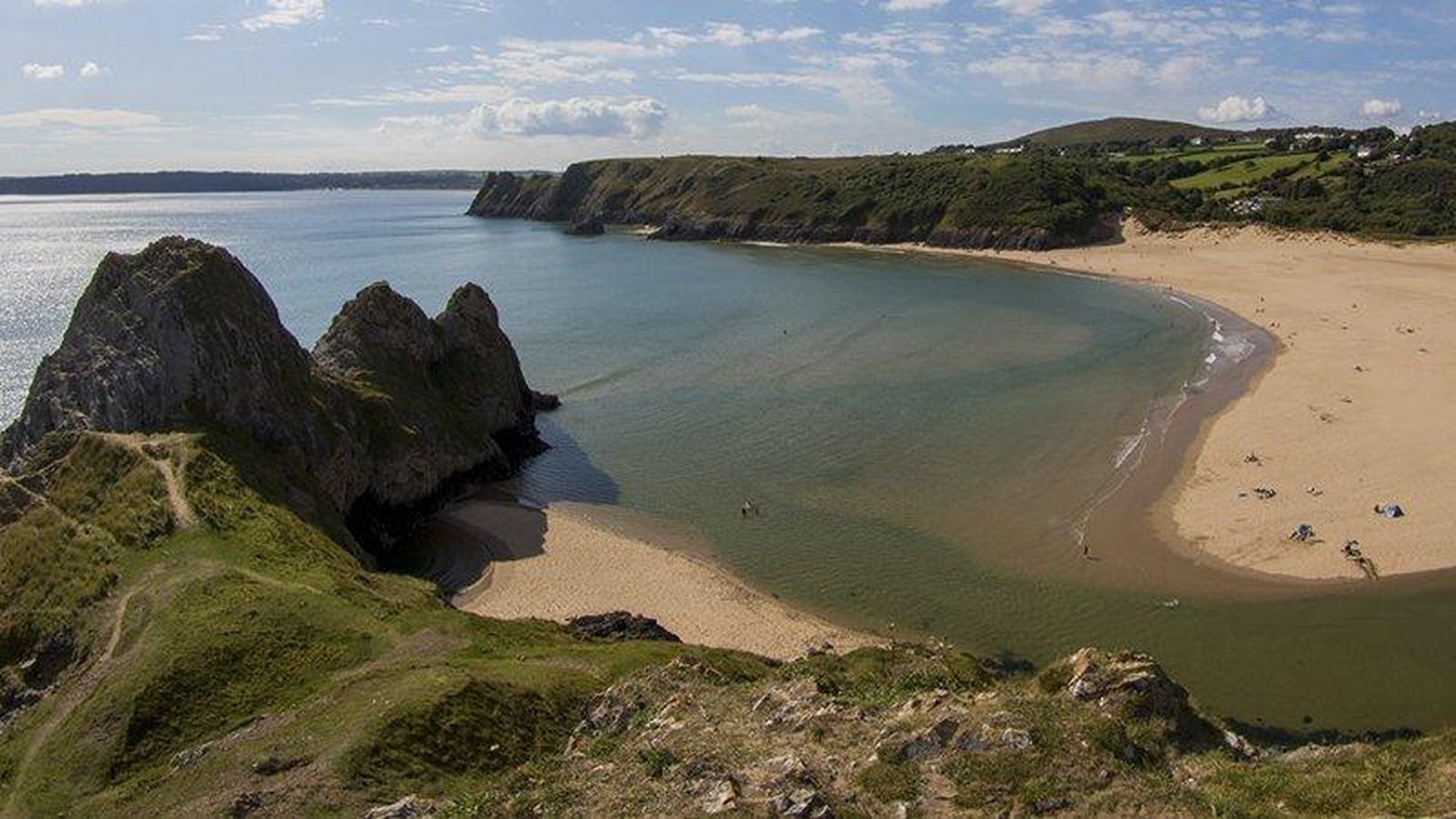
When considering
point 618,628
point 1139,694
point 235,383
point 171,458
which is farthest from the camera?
point 235,383

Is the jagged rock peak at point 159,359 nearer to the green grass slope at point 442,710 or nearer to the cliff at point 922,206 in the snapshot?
the green grass slope at point 442,710

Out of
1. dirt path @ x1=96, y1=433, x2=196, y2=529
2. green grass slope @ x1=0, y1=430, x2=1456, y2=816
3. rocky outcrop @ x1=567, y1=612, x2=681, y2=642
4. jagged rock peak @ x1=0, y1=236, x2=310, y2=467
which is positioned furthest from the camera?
jagged rock peak @ x1=0, y1=236, x2=310, y2=467

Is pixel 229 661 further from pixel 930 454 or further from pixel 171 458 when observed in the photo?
pixel 930 454

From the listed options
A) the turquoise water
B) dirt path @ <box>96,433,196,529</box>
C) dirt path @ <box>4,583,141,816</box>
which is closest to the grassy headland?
the turquoise water

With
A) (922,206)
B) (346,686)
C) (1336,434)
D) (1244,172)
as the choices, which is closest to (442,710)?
(346,686)

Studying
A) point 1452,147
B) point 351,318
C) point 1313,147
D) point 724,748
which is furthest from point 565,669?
point 1313,147

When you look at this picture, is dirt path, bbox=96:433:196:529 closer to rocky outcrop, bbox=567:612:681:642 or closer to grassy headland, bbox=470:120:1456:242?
rocky outcrop, bbox=567:612:681:642
